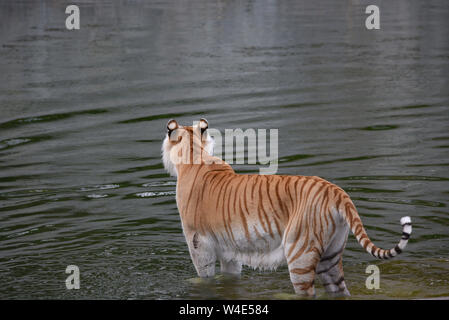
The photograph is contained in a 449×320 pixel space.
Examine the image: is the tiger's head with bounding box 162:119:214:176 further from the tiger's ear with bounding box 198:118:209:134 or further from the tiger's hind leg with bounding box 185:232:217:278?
the tiger's hind leg with bounding box 185:232:217:278

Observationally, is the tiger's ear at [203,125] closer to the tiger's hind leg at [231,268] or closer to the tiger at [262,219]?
the tiger at [262,219]

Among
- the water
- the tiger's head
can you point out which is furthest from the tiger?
the water

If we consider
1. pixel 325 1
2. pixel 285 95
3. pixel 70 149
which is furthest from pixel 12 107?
pixel 325 1

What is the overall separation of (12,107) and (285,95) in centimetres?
462

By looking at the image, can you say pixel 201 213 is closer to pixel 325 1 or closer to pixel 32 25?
pixel 32 25

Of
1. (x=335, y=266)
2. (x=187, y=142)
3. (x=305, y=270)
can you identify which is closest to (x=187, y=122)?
(x=187, y=142)

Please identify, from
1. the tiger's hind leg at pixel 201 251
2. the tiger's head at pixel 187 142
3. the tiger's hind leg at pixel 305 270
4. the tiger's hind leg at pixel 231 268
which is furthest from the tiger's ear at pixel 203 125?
the tiger's hind leg at pixel 305 270

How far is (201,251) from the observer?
6270 millimetres

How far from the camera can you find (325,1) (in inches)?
1186

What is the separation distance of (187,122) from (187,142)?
6.11 m

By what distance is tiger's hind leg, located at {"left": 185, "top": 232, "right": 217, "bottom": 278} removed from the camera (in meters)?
6.23

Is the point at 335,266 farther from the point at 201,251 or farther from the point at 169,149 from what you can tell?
the point at 169,149
